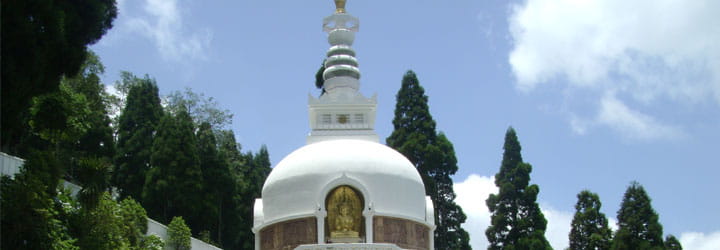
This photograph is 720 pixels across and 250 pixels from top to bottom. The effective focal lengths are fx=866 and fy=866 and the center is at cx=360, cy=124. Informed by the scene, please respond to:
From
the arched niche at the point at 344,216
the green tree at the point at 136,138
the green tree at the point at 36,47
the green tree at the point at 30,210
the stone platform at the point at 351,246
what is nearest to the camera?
the green tree at the point at 36,47

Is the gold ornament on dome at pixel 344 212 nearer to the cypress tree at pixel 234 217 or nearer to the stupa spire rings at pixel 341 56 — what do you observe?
the stupa spire rings at pixel 341 56

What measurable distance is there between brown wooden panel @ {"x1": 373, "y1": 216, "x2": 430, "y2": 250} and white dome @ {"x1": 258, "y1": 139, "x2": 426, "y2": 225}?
233 millimetres

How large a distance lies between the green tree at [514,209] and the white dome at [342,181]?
36.1 ft

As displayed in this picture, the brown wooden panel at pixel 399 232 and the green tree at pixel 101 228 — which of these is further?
the brown wooden panel at pixel 399 232

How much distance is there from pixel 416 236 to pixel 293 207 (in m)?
4.04

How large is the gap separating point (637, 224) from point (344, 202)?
464 inches

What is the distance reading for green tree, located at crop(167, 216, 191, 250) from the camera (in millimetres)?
26516

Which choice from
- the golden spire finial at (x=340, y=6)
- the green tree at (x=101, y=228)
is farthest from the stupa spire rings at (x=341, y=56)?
the green tree at (x=101, y=228)

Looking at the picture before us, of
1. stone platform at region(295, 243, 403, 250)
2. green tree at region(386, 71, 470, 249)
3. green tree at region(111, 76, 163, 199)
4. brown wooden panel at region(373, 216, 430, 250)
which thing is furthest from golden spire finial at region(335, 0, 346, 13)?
stone platform at region(295, 243, 403, 250)

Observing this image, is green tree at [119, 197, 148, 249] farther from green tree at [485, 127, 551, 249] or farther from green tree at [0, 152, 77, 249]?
green tree at [485, 127, 551, 249]

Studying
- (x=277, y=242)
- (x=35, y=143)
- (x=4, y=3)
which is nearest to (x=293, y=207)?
(x=277, y=242)

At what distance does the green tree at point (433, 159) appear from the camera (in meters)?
38.5

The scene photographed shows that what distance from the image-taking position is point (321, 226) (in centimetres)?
2650

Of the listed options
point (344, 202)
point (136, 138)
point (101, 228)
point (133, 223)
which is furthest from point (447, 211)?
point (101, 228)
